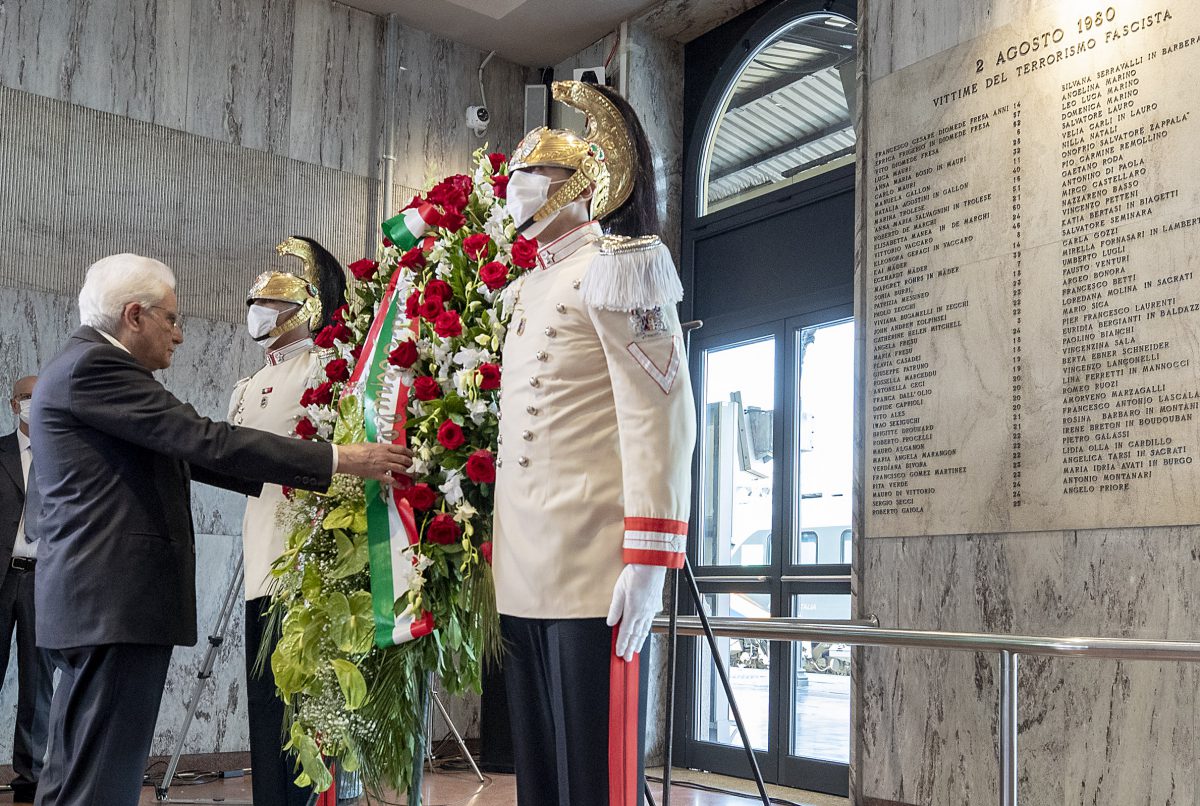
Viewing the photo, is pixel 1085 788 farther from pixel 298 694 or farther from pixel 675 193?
pixel 675 193

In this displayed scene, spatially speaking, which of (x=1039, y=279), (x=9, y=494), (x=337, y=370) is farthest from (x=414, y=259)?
(x=9, y=494)

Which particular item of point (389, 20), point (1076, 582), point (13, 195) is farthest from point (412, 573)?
point (389, 20)

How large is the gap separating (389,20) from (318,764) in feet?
18.0

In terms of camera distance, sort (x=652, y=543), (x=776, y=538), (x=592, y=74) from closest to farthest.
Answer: (x=652, y=543), (x=776, y=538), (x=592, y=74)

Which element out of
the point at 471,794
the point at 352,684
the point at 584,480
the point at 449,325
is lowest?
the point at 471,794

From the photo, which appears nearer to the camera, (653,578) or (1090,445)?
(653,578)

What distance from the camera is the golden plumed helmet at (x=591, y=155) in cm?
241

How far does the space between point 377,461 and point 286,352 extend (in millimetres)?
1445

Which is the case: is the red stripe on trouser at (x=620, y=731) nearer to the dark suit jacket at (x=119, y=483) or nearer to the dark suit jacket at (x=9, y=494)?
the dark suit jacket at (x=119, y=483)

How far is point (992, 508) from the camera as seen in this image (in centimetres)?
446

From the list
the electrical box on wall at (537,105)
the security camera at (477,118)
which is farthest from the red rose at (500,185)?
the security camera at (477,118)

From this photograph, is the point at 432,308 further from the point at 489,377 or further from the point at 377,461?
the point at 377,461

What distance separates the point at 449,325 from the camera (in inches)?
106

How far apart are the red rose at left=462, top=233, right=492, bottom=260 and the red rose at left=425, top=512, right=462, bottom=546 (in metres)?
0.61
